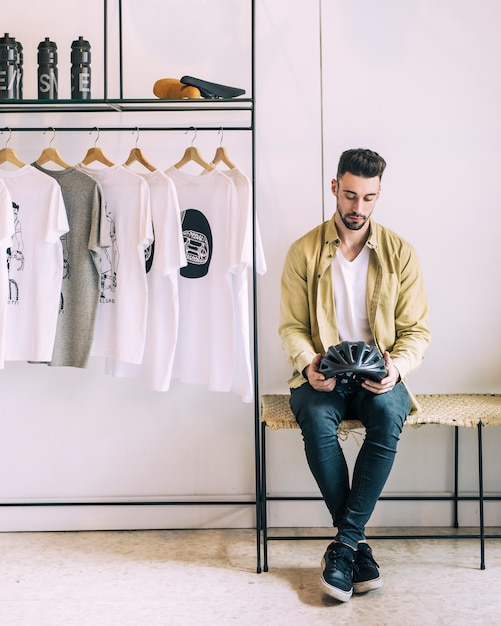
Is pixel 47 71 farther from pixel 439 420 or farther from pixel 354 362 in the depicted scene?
pixel 439 420

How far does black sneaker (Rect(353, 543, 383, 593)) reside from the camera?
2389 mm

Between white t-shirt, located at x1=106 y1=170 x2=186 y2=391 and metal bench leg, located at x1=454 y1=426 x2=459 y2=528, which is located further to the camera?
metal bench leg, located at x1=454 y1=426 x2=459 y2=528

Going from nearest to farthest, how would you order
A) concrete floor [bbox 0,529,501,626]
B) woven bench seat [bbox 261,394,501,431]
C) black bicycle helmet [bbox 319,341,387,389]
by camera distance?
concrete floor [bbox 0,529,501,626]
black bicycle helmet [bbox 319,341,387,389]
woven bench seat [bbox 261,394,501,431]

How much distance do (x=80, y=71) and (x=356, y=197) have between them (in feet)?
3.61

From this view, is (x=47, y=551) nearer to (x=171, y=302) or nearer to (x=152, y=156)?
(x=171, y=302)

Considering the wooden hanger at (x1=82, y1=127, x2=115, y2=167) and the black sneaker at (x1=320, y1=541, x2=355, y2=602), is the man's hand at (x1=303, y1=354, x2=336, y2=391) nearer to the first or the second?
the black sneaker at (x1=320, y1=541, x2=355, y2=602)

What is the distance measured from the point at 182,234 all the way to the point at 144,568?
1199mm

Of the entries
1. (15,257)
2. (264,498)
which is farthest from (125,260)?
(264,498)

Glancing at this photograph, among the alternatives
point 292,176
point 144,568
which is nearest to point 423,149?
Answer: point 292,176

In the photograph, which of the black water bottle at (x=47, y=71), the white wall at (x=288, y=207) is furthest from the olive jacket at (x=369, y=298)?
the black water bottle at (x=47, y=71)

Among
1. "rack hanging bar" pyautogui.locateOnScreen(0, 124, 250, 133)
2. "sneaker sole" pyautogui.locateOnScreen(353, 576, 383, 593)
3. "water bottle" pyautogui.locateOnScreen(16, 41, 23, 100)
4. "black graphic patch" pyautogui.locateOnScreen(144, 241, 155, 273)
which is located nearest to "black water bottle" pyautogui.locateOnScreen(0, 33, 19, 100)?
"water bottle" pyautogui.locateOnScreen(16, 41, 23, 100)

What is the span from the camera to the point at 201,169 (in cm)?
304

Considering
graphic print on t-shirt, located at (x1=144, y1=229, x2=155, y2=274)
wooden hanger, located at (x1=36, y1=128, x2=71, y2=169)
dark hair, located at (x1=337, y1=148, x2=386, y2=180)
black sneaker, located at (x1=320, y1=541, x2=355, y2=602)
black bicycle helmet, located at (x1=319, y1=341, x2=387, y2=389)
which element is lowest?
black sneaker, located at (x1=320, y1=541, x2=355, y2=602)

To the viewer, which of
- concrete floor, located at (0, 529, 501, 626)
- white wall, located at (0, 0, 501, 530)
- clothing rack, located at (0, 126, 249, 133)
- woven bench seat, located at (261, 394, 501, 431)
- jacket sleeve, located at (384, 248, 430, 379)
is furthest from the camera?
white wall, located at (0, 0, 501, 530)
